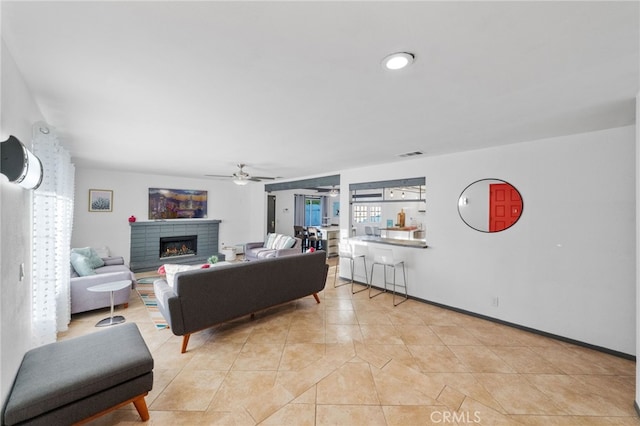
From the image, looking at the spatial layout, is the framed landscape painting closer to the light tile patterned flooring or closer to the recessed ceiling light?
the light tile patterned flooring

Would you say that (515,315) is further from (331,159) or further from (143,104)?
(143,104)

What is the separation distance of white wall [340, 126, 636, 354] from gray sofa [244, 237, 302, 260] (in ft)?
11.0

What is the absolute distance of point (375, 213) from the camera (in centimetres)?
964

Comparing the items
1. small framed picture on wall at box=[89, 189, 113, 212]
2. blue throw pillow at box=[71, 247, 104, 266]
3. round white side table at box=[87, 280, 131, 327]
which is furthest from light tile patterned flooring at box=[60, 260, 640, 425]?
small framed picture on wall at box=[89, 189, 113, 212]

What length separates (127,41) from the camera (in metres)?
1.30

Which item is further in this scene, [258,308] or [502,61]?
[258,308]

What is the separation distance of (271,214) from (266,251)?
3.08 m

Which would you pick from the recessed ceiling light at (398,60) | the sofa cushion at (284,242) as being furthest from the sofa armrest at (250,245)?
the recessed ceiling light at (398,60)

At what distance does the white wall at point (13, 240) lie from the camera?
4.42 ft

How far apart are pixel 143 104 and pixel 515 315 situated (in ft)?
15.9

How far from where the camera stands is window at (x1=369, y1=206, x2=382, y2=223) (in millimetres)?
9506

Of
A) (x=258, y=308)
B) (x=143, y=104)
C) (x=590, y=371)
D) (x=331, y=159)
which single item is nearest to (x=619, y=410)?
(x=590, y=371)

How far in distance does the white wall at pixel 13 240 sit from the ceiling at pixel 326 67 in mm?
182

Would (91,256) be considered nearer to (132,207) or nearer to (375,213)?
(132,207)
